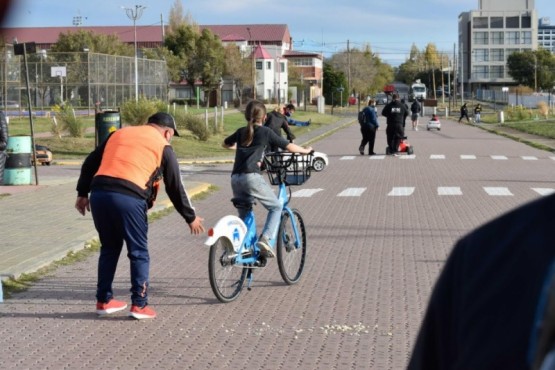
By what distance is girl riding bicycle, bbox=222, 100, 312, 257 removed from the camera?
9.64 m

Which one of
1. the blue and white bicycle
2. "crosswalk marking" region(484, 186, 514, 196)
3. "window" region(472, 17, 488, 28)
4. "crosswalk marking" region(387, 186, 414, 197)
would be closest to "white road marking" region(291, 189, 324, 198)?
"crosswalk marking" region(387, 186, 414, 197)

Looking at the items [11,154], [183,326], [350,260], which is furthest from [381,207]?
[183,326]

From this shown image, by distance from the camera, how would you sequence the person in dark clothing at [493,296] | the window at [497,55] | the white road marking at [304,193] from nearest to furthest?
the person in dark clothing at [493,296]
the white road marking at [304,193]
the window at [497,55]

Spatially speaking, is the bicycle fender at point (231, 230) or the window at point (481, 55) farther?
the window at point (481, 55)

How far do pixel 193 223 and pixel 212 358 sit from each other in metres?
1.89

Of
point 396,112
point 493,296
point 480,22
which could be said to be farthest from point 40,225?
point 480,22

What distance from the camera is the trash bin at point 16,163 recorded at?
20984mm

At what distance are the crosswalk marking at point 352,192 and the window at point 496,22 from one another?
499 feet

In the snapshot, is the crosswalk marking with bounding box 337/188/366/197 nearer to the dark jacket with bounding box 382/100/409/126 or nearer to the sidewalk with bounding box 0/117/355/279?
the sidewalk with bounding box 0/117/355/279

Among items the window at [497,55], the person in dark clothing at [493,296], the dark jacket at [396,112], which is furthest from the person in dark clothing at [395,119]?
the window at [497,55]

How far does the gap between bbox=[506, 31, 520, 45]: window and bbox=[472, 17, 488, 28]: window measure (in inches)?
157

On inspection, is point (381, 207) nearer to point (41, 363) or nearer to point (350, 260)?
point (350, 260)

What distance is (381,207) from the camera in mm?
17734

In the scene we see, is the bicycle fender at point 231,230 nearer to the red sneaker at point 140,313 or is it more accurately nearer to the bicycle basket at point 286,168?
the red sneaker at point 140,313
